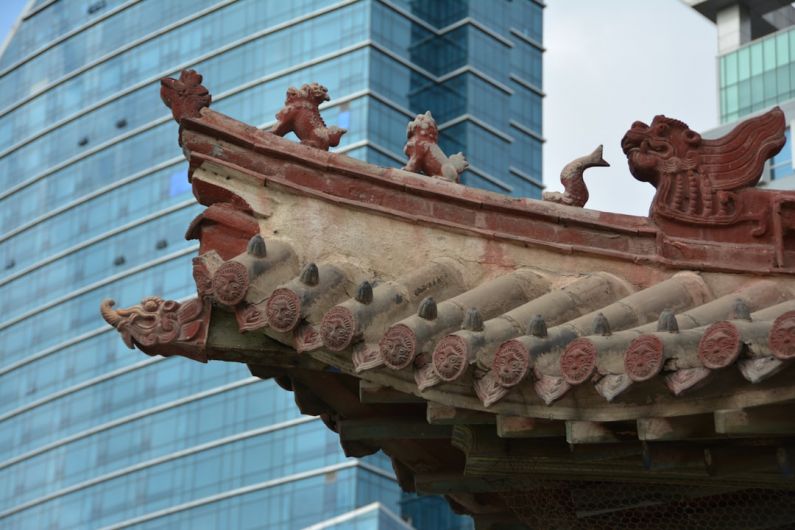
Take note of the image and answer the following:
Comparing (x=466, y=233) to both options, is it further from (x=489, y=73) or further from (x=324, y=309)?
(x=489, y=73)

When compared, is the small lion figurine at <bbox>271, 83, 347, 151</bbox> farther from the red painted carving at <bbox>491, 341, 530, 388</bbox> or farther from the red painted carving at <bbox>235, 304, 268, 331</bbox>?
the red painted carving at <bbox>491, 341, 530, 388</bbox>

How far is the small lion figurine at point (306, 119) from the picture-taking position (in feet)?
36.1

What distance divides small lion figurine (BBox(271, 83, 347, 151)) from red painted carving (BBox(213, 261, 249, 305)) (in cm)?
139

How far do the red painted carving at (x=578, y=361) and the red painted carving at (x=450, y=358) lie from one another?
53cm

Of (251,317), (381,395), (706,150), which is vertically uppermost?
(706,150)

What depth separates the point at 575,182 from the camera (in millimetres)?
10680

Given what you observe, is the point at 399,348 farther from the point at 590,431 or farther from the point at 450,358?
the point at 590,431

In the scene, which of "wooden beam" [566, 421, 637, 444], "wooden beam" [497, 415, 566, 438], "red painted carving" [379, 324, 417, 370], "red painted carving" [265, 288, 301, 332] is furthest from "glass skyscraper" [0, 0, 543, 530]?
"wooden beam" [566, 421, 637, 444]

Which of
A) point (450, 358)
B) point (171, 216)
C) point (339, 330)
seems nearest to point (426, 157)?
point (339, 330)

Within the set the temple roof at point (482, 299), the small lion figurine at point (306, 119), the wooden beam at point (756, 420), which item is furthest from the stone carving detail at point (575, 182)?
the wooden beam at point (756, 420)

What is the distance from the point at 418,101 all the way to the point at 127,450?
65.3 feet

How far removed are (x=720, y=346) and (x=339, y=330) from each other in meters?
2.20

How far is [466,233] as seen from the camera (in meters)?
10.4

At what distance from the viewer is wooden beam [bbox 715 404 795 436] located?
857cm
